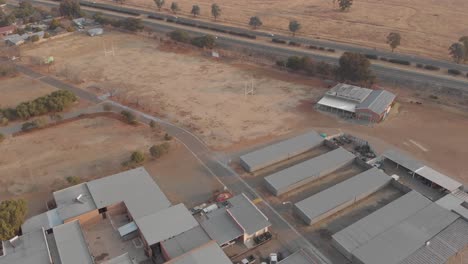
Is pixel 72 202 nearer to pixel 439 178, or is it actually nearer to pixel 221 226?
pixel 221 226

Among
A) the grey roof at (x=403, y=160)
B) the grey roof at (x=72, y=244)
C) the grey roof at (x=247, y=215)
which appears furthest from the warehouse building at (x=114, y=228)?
the grey roof at (x=403, y=160)

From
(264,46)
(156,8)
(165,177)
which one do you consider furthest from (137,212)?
(156,8)

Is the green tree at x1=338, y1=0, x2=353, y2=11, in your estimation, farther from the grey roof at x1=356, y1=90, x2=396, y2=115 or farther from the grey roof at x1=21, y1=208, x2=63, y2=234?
the grey roof at x1=21, y1=208, x2=63, y2=234

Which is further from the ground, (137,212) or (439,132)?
(439,132)

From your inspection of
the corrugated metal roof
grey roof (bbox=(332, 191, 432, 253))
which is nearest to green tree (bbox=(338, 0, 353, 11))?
the corrugated metal roof

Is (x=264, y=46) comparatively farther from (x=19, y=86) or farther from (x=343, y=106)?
(x=19, y=86)

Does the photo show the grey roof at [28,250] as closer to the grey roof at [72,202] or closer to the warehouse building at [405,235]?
the grey roof at [72,202]

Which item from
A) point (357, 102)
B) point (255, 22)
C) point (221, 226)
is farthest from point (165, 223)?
point (255, 22)

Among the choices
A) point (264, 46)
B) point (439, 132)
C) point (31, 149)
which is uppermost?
point (264, 46)
